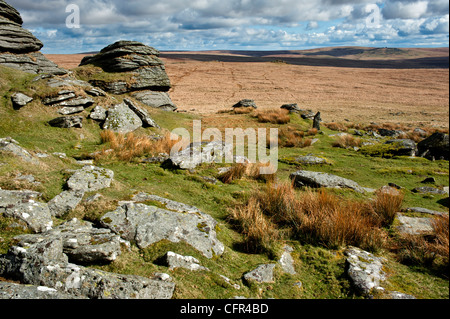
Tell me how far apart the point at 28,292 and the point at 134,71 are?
20.3 meters

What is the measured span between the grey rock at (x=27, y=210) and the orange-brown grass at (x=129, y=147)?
5.16 metres

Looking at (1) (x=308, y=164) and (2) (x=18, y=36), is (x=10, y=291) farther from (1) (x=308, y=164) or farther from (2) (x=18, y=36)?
(2) (x=18, y=36)

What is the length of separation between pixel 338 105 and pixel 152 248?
137 feet

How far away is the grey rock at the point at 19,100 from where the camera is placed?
12.0m

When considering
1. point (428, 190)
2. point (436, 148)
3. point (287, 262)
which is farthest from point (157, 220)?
point (436, 148)

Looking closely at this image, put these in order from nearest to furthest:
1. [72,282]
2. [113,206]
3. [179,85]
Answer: [72,282]
[113,206]
[179,85]

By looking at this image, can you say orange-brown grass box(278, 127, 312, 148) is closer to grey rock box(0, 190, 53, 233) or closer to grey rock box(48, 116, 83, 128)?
grey rock box(48, 116, 83, 128)

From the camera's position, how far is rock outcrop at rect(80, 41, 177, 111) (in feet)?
66.0

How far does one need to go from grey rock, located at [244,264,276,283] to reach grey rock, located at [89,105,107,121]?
39.6 ft

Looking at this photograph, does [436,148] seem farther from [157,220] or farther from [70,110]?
[70,110]

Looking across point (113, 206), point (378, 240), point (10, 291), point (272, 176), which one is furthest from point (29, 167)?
point (378, 240)

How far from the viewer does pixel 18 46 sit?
679 inches

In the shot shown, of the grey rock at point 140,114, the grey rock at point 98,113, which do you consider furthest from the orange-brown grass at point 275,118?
the grey rock at point 98,113

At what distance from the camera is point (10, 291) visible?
A: 2.91m
